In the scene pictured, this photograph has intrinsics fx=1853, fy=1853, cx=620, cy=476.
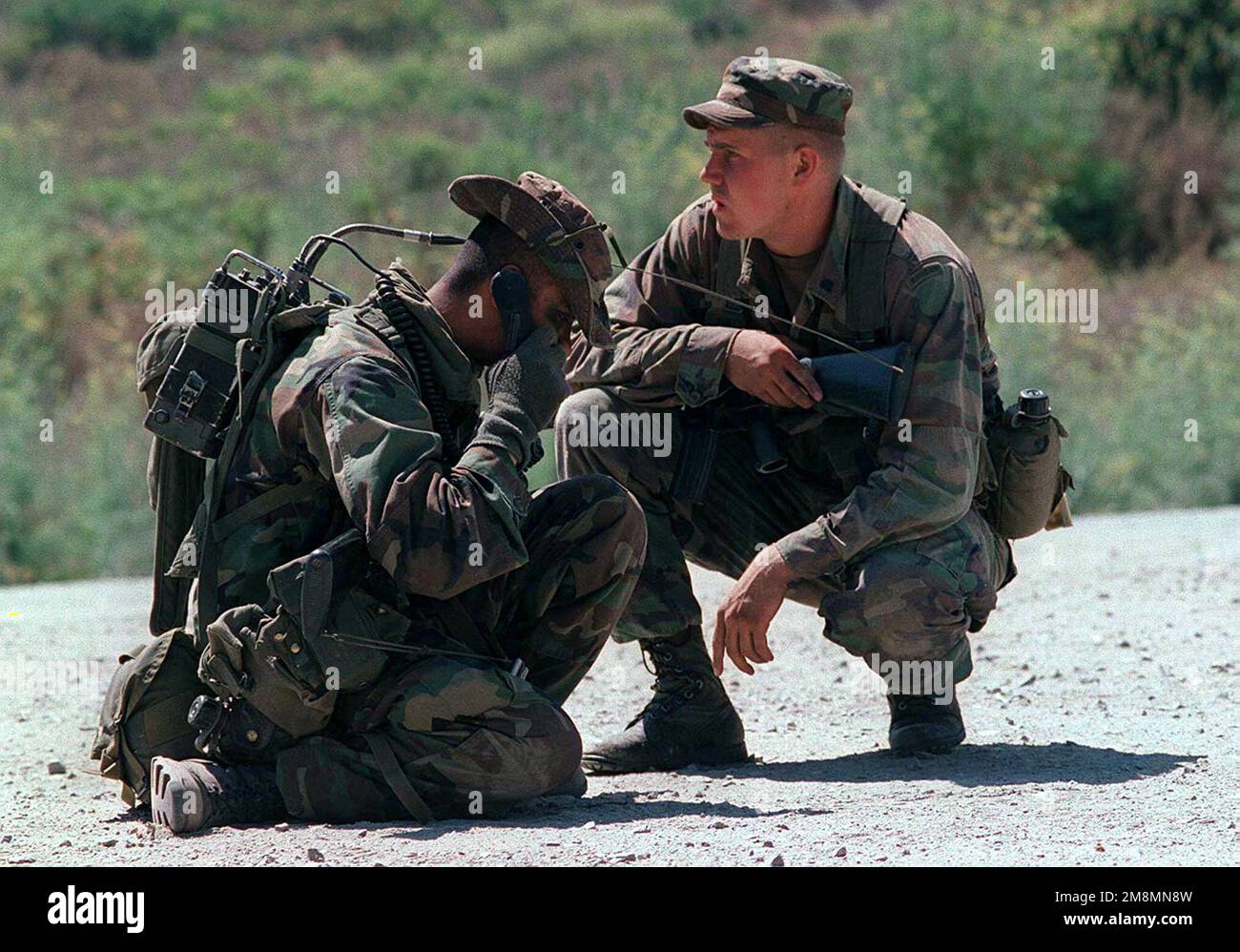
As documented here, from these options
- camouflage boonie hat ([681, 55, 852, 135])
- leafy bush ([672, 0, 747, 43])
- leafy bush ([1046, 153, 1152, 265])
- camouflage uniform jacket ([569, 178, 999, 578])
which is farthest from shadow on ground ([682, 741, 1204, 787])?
leafy bush ([672, 0, 747, 43])

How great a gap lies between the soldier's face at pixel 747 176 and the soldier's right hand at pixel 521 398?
95 centimetres

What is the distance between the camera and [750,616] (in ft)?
14.9

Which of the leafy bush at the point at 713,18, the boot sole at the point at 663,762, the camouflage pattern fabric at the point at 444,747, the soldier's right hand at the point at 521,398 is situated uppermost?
the leafy bush at the point at 713,18

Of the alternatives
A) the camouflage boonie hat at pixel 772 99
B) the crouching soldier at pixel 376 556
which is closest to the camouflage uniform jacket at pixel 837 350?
the camouflage boonie hat at pixel 772 99

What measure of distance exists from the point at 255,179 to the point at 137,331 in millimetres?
6160

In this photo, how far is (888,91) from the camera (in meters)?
18.9

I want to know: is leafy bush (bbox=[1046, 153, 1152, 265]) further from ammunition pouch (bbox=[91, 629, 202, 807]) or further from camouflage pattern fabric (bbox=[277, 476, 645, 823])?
ammunition pouch (bbox=[91, 629, 202, 807])

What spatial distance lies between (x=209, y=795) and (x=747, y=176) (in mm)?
2070

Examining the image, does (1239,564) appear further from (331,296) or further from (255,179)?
(255,179)

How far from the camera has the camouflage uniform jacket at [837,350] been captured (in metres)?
4.63

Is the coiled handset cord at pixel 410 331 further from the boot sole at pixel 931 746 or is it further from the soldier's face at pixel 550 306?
the boot sole at pixel 931 746

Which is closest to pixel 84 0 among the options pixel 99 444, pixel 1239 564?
pixel 99 444

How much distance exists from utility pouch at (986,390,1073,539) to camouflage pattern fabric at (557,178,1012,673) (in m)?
0.08

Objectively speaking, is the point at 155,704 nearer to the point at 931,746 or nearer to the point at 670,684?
the point at 670,684
